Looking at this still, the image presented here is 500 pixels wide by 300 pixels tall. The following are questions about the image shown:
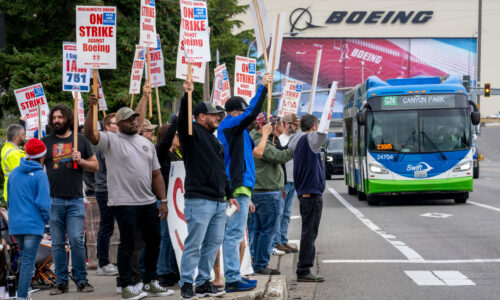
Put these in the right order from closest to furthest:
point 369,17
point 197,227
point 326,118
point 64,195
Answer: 1. point 197,227
2. point 64,195
3. point 326,118
4. point 369,17

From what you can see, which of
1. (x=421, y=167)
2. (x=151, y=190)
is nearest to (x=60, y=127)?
(x=151, y=190)

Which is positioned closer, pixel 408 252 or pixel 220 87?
pixel 408 252

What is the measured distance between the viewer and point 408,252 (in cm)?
1187

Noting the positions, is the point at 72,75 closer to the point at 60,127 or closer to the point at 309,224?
the point at 60,127

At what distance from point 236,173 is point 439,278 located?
9.57 feet

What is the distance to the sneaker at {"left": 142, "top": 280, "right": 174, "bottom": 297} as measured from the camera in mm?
8047

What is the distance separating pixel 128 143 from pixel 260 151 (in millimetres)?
1378

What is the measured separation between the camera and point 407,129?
20.9 m

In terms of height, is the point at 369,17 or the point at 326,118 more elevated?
the point at 369,17

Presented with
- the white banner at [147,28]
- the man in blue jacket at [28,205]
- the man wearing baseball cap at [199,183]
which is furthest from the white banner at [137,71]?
the man wearing baseball cap at [199,183]

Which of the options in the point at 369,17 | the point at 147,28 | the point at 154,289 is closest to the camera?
the point at 154,289

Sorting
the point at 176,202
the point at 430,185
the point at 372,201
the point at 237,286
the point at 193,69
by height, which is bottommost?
the point at 372,201

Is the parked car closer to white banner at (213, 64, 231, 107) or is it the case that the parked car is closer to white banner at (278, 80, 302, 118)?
white banner at (278, 80, 302, 118)

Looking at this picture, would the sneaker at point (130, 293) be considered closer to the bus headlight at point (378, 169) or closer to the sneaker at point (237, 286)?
the sneaker at point (237, 286)
